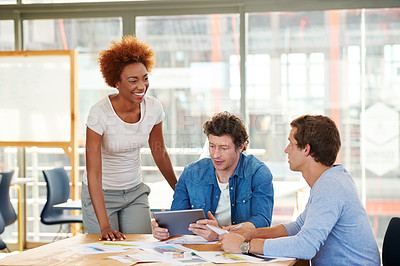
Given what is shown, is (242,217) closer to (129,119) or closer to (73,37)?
(129,119)

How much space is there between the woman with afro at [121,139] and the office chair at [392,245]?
1.24m

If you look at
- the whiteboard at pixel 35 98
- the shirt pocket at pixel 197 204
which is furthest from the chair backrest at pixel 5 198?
the shirt pocket at pixel 197 204

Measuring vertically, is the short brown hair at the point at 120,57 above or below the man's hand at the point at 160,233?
above

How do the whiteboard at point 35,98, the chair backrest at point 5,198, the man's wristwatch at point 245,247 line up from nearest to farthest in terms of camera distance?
1. the man's wristwatch at point 245,247
2. the chair backrest at point 5,198
3. the whiteboard at point 35,98

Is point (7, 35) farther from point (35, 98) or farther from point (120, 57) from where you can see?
point (120, 57)

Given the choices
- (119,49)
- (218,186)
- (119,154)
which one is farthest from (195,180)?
(119,49)

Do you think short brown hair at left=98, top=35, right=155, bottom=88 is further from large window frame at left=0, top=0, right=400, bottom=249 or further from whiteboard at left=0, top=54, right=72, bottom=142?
whiteboard at left=0, top=54, right=72, bottom=142

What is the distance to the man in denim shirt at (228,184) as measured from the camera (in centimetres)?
263

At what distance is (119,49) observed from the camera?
293 centimetres

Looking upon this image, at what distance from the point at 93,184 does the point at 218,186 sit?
0.62 meters

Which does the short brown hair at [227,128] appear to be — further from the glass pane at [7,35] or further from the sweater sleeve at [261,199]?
the glass pane at [7,35]

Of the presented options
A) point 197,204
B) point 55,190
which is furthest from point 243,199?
point 55,190

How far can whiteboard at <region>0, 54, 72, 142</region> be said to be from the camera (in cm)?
541

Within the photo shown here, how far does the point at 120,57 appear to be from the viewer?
2.91 m
